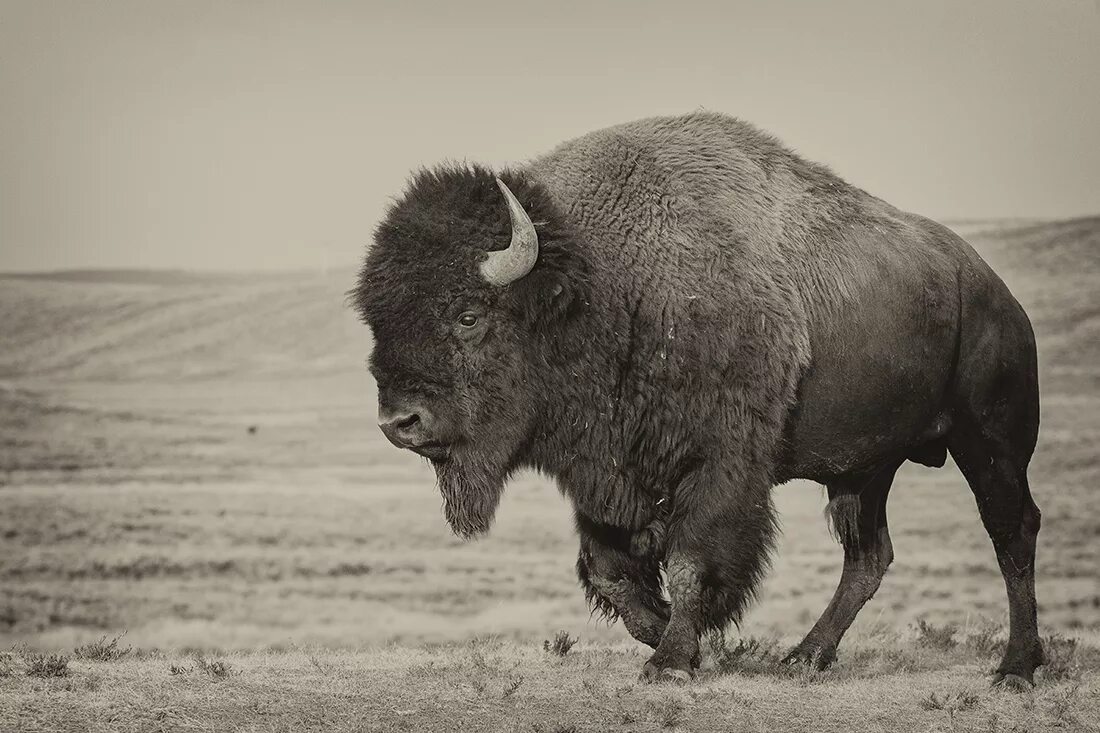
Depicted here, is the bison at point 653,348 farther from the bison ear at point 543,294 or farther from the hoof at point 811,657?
the hoof at point 811,657

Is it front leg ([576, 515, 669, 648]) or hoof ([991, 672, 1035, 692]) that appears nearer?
front leg ([576, 515, 669, 648])

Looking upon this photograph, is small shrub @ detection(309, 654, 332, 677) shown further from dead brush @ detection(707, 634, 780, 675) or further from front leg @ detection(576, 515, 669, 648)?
dead brush @ detection(707, 634, 780, 675)

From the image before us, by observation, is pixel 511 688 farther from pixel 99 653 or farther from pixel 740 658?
pixel 99 653

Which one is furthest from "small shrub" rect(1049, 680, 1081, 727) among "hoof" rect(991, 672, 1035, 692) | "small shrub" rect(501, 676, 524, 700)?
"small shrub" rect(501, 676, 524, 700)

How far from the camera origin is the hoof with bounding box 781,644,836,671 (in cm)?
791

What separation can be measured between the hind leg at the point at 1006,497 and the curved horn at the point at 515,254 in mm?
3254

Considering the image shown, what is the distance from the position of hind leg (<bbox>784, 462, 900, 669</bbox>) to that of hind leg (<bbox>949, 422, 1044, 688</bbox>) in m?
0.49

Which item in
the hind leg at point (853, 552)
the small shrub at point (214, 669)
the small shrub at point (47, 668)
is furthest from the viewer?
the hind leg at point (853, 552)

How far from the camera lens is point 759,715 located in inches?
243

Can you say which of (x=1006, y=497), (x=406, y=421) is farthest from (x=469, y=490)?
(x=1006, y=497)

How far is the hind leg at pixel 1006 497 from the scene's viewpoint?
818 centimetres

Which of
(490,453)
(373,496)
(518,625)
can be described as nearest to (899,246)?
(490,453)

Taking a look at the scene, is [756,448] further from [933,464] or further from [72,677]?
[72,677]

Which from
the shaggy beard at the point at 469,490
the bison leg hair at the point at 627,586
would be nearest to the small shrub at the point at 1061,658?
the bison leg hair at the point at 627,586
